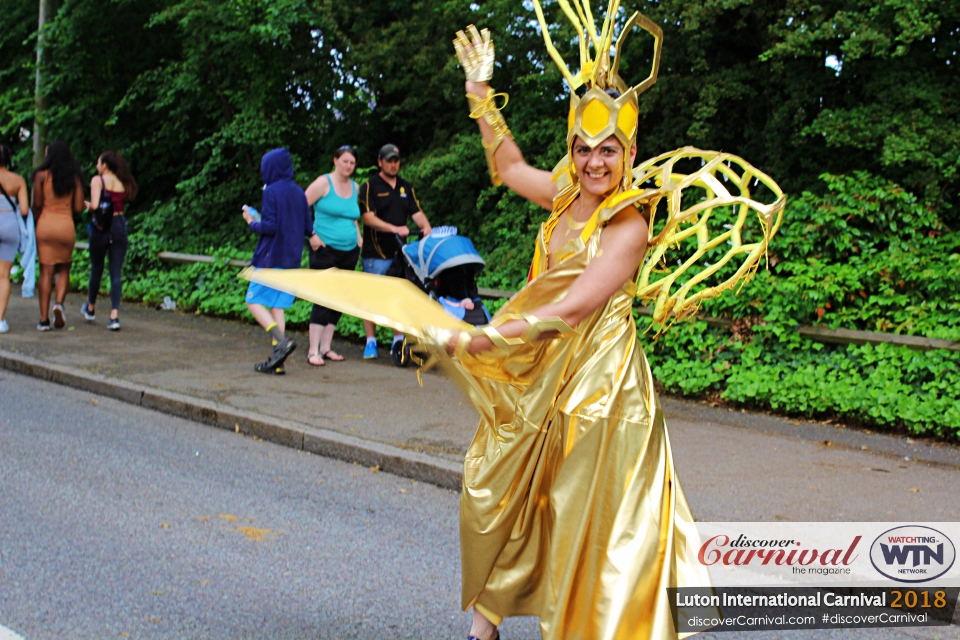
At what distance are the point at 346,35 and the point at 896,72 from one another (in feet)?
24.6

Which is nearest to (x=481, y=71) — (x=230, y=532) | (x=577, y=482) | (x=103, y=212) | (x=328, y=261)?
(x=577, y=482)

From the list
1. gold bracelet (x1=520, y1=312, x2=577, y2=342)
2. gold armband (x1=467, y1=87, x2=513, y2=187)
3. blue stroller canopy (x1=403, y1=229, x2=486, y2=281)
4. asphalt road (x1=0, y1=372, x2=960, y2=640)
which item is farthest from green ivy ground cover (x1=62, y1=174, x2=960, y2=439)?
gold bracelet (x1=520, y1=312, x2=577, y2=342)

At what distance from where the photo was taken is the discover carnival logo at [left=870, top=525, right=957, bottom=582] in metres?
4.11

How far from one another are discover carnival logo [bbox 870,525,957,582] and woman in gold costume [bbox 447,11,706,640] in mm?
1888

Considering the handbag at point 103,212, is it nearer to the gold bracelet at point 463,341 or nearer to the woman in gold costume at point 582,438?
the woman in gold costume at point 582,438

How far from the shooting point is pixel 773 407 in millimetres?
7273

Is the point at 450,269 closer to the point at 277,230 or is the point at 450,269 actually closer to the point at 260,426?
the point at 277,230

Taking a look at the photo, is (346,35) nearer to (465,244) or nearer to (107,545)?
(465,244)

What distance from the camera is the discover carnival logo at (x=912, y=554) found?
162 inches

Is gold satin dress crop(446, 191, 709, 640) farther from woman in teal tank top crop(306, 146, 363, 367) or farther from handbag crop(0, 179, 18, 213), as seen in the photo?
handbag crop(0, 179, 18, 213)

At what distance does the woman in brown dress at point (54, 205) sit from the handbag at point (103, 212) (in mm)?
190

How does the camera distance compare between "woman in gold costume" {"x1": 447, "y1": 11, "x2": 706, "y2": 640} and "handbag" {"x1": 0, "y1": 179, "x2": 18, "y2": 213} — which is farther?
"handbag" {"x1": 0, "y1": 179, "x2": 18, "y2": 213}

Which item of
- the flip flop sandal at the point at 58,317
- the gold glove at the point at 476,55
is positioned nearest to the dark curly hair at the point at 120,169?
the flip flop sandal at the point at 58,317

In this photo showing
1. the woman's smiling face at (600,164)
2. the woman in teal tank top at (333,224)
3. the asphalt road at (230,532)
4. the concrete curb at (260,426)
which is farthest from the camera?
the woman in teal tank top at (333,224)
